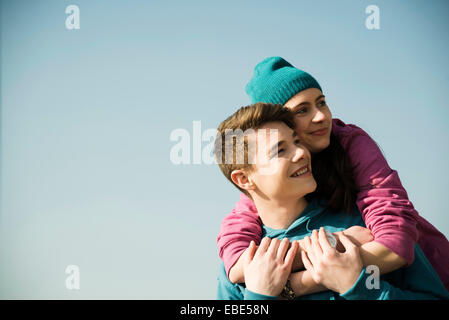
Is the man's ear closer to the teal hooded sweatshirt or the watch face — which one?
the teal hooded sweatshirt

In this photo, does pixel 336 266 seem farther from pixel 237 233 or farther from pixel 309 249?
pixel 237 233

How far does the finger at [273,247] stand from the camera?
2248 millimetres

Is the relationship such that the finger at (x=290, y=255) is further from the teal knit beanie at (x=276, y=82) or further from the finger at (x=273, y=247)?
the teal knit beanie at (x=276, y=82)

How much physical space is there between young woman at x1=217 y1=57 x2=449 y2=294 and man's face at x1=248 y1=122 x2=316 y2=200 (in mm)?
171

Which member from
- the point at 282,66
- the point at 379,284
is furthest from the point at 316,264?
the point at 282,66

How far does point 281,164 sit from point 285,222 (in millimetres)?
344

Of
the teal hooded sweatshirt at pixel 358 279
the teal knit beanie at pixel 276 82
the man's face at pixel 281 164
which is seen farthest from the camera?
the teal knit beanie at pixel 276 82

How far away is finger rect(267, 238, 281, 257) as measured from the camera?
2.25 meters

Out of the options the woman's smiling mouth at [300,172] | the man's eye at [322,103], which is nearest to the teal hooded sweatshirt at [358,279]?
the woman's smiling mouth at [300,172]

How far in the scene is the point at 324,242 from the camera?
2172 millimetres

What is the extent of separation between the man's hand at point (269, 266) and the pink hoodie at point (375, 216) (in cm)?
13

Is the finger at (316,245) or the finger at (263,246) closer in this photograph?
the finger at (316,245)

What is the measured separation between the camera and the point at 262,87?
8.87 feet

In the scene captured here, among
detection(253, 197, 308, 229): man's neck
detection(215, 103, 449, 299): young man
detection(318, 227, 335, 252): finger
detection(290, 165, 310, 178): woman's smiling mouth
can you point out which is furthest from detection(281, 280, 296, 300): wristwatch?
detection(290, 165, 310, 178): woman's smiling mouth
